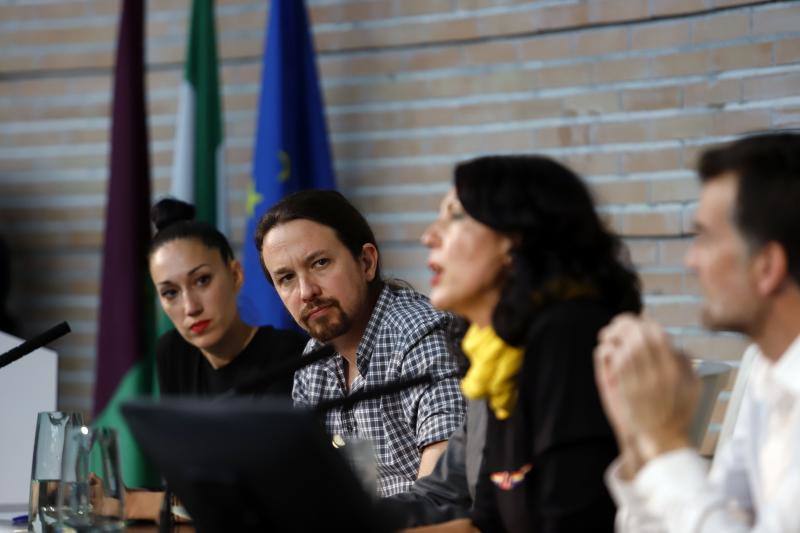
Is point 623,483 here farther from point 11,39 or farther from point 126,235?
point 11,39

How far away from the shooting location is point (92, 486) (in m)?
1.63

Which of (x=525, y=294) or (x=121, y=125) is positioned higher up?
(x=121, y=125)

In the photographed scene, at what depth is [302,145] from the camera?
3936 millimetres

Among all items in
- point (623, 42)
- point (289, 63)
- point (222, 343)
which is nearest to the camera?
point (222, 343)

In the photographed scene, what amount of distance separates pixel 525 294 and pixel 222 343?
5.72 ft

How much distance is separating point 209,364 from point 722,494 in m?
2.15

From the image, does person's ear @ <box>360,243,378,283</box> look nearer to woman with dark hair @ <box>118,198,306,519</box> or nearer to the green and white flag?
woman with dark hair @ <box>118,198,306,519</box>

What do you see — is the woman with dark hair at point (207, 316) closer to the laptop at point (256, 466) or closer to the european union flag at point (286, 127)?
the european union flag at point (286, 127)

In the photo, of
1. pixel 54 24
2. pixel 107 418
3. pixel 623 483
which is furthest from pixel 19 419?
pixel 54 24

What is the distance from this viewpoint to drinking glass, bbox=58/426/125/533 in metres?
1.62

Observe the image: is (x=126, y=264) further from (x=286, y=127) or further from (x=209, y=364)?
(x=209, y=364)

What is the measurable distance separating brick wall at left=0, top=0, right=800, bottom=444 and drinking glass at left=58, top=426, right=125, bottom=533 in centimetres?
225

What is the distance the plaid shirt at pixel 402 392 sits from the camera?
232cm

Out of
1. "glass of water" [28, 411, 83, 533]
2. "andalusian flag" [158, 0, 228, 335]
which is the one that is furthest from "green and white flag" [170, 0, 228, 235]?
"glass of water" [28, 411, 83, 533]
